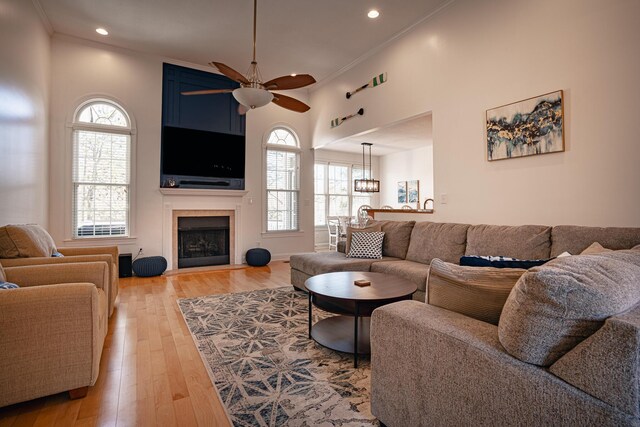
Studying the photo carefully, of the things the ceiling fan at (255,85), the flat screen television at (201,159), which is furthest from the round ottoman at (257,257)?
the ceiling fan at (255,85)

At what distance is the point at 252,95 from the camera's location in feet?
10.9

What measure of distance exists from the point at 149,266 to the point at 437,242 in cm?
433

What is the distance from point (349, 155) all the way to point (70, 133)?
647 centimetres

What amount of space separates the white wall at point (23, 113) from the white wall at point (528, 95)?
4.59 meters

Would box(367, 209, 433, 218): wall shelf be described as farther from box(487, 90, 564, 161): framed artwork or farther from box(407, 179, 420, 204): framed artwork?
box(407, 179, 420, 204): framed artwork

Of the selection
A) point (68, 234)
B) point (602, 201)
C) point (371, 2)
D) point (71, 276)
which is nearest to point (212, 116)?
point (68, 234)

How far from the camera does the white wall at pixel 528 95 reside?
2791mm

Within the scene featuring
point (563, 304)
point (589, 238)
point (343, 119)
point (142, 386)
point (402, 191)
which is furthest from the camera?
point (402, 191)

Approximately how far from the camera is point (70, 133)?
196 inches

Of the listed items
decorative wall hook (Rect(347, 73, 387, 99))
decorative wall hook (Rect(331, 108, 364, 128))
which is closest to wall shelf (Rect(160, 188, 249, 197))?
decorative wall hook (Rect(331, 108, 364, 128))

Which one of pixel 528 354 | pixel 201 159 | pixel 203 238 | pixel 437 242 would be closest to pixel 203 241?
pixel 203 238

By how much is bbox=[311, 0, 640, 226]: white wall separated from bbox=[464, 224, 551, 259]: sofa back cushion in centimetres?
45

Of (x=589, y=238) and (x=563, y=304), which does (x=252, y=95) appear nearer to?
(x=563, y=304)

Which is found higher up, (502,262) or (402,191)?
(402,191)
